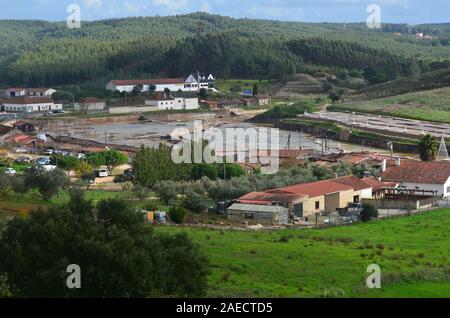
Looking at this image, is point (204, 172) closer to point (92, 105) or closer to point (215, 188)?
point (215, 188)

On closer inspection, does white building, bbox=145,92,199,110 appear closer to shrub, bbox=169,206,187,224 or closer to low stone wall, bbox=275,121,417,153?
low stone wall, bbox=275,121,417,153

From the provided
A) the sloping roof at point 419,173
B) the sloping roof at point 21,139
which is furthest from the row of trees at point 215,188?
the sloping roof at point 21,139

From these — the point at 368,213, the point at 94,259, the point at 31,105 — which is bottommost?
the point at 31,105

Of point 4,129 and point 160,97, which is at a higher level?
point 160,97

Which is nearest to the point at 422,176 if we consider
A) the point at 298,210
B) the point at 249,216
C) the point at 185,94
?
the point at 298,210

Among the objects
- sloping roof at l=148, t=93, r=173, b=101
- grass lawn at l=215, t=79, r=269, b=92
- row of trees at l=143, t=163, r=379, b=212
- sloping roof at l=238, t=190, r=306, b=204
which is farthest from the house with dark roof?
sloping roof at l=238, t=190, r=306, b=204

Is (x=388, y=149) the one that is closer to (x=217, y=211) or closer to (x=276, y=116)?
(x=276, y=116)
